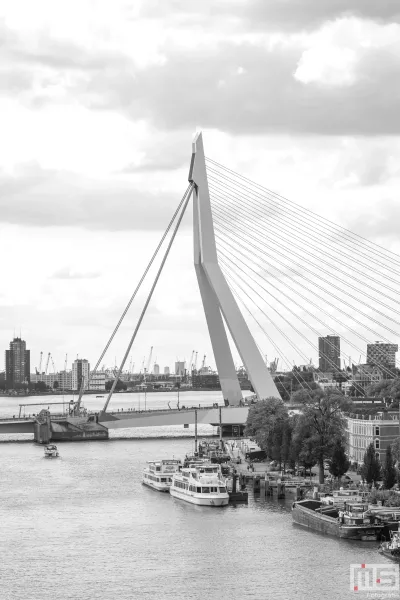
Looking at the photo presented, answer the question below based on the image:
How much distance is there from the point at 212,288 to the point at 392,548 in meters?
21.6

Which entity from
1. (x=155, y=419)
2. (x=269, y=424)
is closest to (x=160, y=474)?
(x=269, y=424)

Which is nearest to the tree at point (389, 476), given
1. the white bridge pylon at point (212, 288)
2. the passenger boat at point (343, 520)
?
the passenger boat at point (343, 520)

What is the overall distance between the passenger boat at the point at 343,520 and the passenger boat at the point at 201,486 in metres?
3.49

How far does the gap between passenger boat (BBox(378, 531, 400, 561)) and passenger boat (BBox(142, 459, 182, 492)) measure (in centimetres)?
1118

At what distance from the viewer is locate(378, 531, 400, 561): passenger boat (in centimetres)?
2419

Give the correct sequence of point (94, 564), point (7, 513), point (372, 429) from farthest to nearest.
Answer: point (372, 429) < point (7, 513) < point (94, 564)

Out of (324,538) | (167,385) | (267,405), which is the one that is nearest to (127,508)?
(324,538)

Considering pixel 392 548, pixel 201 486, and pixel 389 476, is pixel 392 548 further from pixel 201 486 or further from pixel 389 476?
pixel 201 486

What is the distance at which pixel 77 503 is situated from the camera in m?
32.6

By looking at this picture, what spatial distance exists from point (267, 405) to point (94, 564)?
63.6ft

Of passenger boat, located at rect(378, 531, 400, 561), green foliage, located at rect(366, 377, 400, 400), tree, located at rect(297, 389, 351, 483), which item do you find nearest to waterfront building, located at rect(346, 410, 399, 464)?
tree, located at rect(297, 389, 351, 483)

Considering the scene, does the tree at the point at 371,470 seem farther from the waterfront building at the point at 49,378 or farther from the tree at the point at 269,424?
the waterfront building at the point at 49,378

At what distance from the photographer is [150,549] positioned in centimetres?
2594

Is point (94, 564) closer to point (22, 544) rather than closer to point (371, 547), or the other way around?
point (22, 544)
